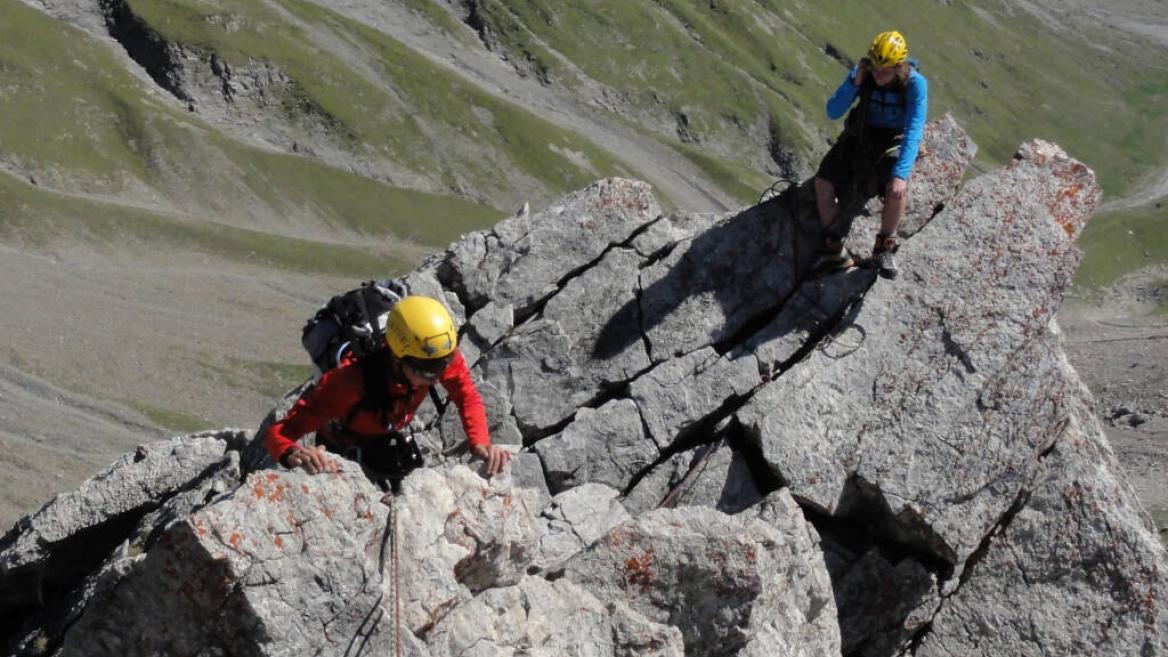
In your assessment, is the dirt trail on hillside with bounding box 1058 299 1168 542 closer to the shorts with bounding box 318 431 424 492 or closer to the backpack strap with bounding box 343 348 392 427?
the shorts with bounding box 318 431 424 492

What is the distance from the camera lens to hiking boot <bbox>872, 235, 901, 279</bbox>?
22844 millimetres

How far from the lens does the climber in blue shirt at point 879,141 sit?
22.5 metres

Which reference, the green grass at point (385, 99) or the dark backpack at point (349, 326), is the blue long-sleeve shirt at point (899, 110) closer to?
the dark backpack at point (349, 326)

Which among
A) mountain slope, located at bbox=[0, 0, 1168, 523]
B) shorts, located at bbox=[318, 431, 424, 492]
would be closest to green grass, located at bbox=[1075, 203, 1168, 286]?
mountain slope, located at bbox=[0, 0, 1168, 523]

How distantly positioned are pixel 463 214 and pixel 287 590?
391ft

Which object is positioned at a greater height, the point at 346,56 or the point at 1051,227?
the point at 1051,227

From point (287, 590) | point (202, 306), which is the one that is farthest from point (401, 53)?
point (287, 590)

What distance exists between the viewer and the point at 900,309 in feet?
74.5

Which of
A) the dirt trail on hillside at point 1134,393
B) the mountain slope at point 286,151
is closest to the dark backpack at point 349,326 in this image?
the dirt trail on hillside at point 1134,393

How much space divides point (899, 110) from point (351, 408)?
13548 mm

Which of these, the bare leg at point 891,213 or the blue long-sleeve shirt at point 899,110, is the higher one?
the blue long-sleeve shirt at point 899,110

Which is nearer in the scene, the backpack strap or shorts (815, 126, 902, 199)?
the backpack strap

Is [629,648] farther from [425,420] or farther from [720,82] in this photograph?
[720,82]

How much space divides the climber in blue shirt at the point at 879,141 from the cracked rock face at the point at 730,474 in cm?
75
